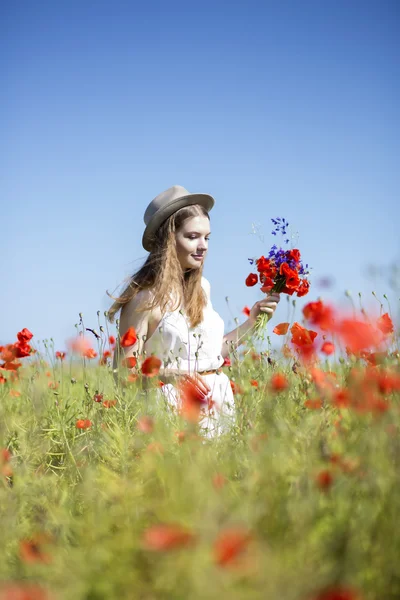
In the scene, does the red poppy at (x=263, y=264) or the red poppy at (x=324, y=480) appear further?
the red poppy at (x=263, y=264)

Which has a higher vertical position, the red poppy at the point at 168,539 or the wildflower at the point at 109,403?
the wildflower at the point at 109,403

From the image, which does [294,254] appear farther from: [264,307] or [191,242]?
[191,242]

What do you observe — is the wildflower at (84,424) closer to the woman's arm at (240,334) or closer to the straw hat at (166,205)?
the woman's arm at (240,334)

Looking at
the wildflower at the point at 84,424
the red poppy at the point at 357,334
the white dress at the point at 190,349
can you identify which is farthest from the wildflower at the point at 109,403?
the red poppy at the point at 357,334

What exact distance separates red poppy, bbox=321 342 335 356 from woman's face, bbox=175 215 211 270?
1875mm

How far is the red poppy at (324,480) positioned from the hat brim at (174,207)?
10.6 feet

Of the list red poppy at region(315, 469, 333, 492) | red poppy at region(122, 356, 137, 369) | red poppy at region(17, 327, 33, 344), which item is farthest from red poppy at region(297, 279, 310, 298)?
red poppy at region(315, 469, 333, 492)

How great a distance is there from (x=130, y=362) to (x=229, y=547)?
2.67 m

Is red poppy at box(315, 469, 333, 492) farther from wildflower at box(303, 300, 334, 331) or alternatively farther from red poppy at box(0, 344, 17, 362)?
red poppy at box(0, 344, 17, 362)

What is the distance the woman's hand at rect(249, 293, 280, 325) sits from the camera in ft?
14.4

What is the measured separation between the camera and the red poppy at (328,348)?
2953 mm

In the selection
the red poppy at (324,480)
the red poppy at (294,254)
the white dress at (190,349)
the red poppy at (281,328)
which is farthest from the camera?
the red poppy at (294,254)

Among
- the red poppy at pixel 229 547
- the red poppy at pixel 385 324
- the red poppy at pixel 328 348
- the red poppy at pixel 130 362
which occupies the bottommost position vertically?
the red poppy at pixel 229 547

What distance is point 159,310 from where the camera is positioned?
4500 millimetres
